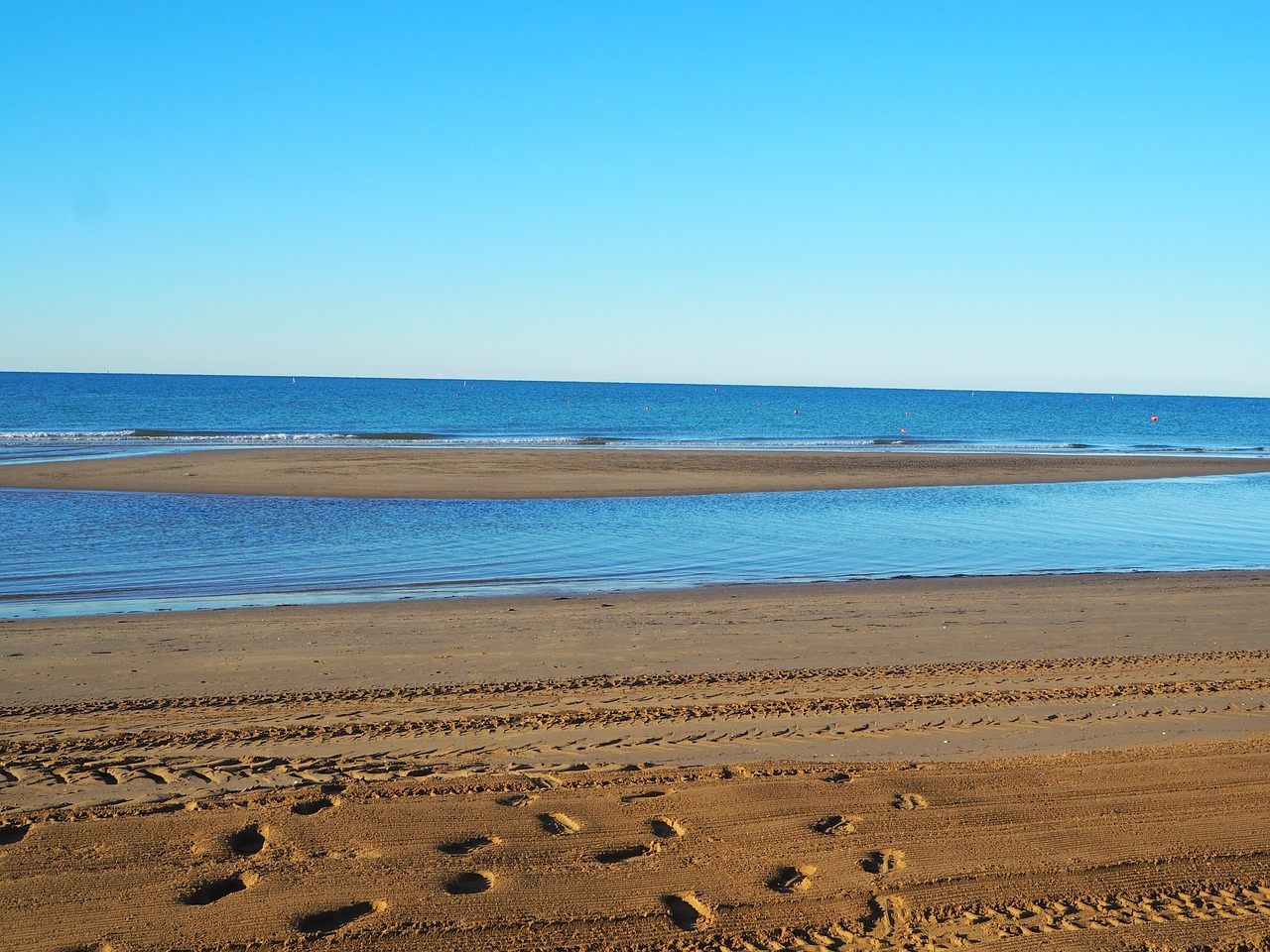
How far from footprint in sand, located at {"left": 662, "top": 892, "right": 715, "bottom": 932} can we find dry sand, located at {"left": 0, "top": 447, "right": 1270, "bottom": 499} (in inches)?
773

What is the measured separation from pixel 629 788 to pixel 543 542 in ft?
36.4

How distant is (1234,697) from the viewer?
7.73 metres

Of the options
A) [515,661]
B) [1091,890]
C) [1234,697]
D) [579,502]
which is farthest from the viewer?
[579,502]

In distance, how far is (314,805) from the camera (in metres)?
5.28

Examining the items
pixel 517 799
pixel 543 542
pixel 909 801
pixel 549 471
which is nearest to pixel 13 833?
pixel 517 799

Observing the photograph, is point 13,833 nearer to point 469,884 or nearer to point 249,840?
point 249,840

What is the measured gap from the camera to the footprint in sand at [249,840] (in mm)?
4750

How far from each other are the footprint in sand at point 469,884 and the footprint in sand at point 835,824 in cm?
173

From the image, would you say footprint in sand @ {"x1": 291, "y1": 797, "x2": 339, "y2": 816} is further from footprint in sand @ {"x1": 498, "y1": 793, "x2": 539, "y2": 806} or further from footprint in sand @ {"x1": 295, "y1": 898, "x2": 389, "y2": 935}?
footprint in sand @ {"x1": 295, "y1": 898, "x2": 389, "y2": 935}

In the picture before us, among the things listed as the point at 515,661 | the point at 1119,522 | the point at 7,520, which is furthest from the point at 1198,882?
the point at 7,520

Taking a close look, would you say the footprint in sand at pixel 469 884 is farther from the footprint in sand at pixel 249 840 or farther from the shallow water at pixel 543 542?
the shallow water at pixel 543 542

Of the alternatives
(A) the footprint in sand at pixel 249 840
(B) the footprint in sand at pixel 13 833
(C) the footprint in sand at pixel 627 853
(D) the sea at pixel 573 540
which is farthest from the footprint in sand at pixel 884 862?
(D) the sea at pixel 573 540

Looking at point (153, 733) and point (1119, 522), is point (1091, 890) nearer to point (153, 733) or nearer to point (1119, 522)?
point (153, 733)

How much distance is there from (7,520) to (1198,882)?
1978 centimetres
